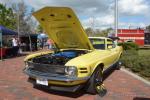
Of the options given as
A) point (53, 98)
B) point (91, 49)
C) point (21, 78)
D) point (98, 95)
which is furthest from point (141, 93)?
point (21, 78)

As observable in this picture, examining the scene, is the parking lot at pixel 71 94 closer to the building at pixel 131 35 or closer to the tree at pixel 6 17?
the building at pixel 131 35

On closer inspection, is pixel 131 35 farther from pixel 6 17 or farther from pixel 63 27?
pixel 63 27

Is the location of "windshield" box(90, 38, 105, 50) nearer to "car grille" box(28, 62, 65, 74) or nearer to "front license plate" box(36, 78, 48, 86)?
"car grille" box(28, 62, 65, 74)

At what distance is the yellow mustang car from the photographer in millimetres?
6652

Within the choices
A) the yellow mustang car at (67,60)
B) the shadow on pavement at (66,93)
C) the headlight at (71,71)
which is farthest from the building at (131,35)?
→ the headlight at (71,71)

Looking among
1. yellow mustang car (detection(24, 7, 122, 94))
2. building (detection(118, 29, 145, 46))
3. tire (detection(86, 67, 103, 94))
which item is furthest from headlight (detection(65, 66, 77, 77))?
building (detection(118, 29, 145, 46))

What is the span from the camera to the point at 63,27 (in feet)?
26.4

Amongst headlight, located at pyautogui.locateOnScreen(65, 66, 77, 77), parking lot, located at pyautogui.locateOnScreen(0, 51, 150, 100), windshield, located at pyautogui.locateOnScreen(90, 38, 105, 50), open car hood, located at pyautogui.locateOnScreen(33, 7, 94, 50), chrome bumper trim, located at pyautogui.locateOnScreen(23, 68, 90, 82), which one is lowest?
parking lot, located at pyautogui.locateOnScreen(0, 51, 150, 100)

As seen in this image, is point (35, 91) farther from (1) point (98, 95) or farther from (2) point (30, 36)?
(2) point (30, 36)

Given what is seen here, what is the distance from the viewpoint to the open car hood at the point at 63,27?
7.34 m

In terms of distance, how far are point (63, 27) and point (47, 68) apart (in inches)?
63.6

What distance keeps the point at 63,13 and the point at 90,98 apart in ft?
7.67

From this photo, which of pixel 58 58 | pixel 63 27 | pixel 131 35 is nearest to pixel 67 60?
pixel 58 58

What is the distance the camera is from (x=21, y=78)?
9594 millimetres
